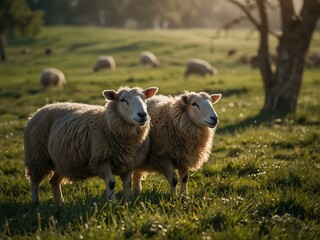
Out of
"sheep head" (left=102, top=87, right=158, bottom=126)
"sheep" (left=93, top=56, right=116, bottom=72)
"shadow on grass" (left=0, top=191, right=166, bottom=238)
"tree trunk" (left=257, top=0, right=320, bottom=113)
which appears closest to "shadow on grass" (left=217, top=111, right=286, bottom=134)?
"tree trunk" (left=257, top=0, right=320, bottom=113)

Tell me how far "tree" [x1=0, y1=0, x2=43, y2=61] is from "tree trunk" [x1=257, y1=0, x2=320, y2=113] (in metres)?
34.7

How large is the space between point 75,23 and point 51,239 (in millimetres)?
87321

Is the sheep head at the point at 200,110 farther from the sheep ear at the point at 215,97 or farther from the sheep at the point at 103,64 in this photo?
the sheep at the point at 103,64

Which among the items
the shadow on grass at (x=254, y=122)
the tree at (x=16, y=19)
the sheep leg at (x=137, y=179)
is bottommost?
the shadow on grass at (x=254, y=122)

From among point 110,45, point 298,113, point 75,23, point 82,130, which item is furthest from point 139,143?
point 75,23

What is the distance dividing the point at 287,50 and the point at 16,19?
117 feet

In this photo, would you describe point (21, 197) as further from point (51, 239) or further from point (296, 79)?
point (296, 79)

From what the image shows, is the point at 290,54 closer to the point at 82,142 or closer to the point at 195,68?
the point at 82,142

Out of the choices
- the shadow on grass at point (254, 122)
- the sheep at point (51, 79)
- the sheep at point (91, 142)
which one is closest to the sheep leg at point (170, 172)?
the sheep at point (91, 142)

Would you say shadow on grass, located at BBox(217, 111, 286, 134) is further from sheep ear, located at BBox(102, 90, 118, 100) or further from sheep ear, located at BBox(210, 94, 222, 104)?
sheep ear, located at BBox(102, 90, 118, 100)

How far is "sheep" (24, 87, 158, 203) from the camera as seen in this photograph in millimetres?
5898

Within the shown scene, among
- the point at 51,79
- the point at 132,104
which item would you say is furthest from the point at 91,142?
the point at 51,79

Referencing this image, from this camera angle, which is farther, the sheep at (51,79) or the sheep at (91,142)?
the sheep at (51,79)

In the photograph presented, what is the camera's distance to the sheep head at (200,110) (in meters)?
6.10
